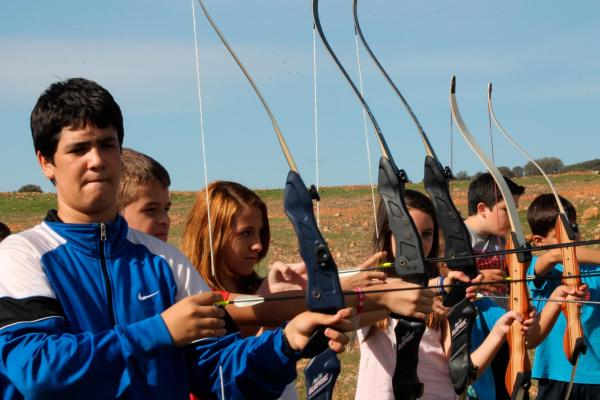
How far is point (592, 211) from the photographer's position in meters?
15.4

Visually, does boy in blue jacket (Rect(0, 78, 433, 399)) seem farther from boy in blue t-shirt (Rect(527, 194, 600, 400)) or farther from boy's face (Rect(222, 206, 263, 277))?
boy in blue t-shirt (Rect(527, 194, 600, 400))

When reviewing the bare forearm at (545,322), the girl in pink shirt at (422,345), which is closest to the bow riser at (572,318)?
the bare forearm at (545,322)

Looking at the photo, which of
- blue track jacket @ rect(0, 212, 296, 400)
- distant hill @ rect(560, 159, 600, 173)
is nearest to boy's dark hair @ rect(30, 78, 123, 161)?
blue track jacket @ rect(0, 212, 296, 400)

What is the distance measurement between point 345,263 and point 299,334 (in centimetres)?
991

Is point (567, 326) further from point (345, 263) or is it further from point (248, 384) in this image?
point (345, 263)

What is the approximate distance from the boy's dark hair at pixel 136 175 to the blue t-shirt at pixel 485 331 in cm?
145

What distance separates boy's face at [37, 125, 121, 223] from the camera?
1.94m

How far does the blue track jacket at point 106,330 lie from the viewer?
1750mm

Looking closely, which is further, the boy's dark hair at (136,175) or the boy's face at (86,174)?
the boy's dark hair at (136,175)

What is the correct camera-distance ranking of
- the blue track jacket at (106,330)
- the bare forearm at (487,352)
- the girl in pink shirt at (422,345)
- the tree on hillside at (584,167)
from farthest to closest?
the tree on hillside at (584,167) < the bare forearm at (487,352) < the girl in pink shirt at (422,345) < the blue track jacket at (106,330)

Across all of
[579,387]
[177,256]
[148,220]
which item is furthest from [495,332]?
[177,256]

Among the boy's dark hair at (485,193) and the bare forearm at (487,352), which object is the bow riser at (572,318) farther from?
the bare forearm at (487,352)

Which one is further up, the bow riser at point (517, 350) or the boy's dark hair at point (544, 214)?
the boy's dark hair at point (544, 214)

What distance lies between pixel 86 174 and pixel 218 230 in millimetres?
961
